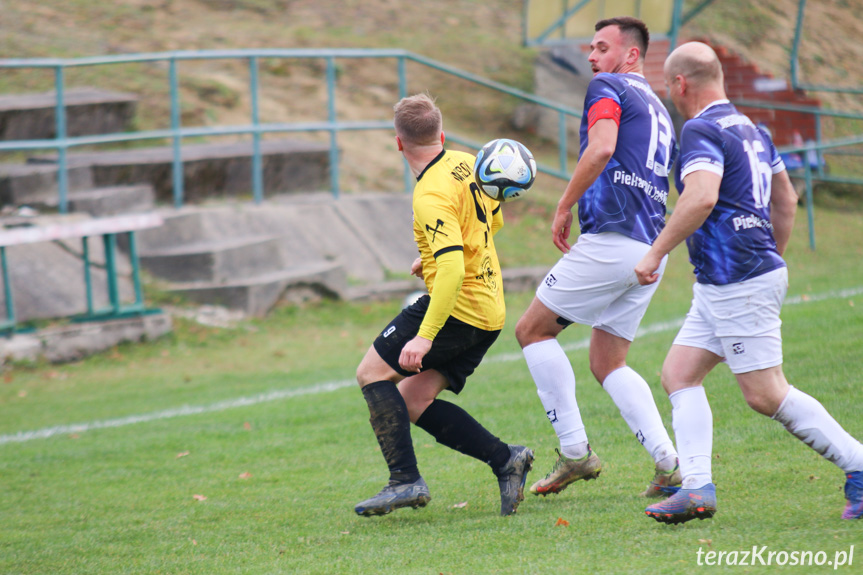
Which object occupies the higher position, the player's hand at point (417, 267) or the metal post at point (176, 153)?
the player's hand at point (417, 267)

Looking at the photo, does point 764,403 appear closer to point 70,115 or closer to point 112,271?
point 112,271

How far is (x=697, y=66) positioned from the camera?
3.77 metres

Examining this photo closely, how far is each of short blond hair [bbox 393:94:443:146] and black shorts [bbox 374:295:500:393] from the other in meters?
0.73

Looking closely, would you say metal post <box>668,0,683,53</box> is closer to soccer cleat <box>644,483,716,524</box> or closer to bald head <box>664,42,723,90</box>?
bald head <box>664,42,723,90</box>

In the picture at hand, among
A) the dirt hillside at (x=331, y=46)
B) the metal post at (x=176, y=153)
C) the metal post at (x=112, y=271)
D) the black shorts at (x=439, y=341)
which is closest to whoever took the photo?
the black shorts at (x=439, y=341)

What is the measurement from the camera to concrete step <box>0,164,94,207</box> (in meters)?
11.2

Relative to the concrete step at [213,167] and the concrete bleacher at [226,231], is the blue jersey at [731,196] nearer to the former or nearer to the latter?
the concrete bleacher at [226,231]

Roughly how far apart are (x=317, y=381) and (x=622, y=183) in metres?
4.53

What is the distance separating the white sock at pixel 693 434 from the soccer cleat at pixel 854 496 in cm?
52

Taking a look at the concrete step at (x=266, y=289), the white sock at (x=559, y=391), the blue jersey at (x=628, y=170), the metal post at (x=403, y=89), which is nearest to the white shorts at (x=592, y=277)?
the blue jersey at (x=628, y=170)

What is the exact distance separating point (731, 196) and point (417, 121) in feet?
4.39

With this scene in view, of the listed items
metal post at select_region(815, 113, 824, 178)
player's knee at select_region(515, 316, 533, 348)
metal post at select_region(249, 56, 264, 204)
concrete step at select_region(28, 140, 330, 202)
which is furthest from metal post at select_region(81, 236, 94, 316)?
metal post at select_region(815, 113, 824, 178)

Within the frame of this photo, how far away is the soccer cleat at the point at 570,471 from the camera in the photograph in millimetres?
4379

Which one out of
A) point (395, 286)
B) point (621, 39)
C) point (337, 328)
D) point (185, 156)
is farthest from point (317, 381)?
point (185, 156)
